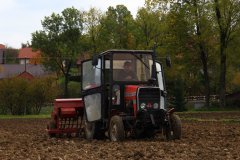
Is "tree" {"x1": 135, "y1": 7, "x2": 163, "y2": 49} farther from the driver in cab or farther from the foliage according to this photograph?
the driver in cab

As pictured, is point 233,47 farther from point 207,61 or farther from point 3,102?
point 3,102

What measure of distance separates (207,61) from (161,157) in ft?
136

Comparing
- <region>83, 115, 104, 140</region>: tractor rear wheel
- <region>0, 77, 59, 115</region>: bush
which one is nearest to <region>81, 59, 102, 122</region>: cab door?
<region>83, 115, 104, 140</region>: tractor rear wheel

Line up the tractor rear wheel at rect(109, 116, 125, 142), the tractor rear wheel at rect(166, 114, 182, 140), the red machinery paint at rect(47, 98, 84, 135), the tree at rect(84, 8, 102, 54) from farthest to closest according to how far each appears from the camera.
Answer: the tree at rect(84, 8, 102, 54) < the red machinery paint at rect(47, 98, 84, 135) < the tractor rear wheel at rect(166, 114, 182, 140) < the tractor rear wheel at rect(109, 116, 125, 142)

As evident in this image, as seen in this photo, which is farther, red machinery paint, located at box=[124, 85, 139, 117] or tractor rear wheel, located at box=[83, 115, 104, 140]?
tractor rear wheel, located at box=[83, 115, 104, 140]

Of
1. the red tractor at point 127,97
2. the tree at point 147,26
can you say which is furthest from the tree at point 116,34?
the red tractor at point 127,97

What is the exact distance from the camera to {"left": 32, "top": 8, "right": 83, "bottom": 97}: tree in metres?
72.4

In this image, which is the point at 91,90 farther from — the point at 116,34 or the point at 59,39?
the point at 59,39

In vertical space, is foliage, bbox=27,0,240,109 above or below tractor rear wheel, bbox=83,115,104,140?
above

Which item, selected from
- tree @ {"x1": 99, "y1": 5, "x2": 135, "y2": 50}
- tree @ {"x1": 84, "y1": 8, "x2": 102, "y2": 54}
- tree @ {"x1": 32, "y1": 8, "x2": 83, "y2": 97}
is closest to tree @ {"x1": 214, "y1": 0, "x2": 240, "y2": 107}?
tree @ {"x1": 99, "y1": 5, "x2": 135, "y2": 50}

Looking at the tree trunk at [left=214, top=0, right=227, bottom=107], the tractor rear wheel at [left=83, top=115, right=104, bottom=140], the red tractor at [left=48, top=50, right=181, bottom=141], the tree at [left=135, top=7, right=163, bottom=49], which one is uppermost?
the tree at [left=135, top=7, right=163, bottom=49]

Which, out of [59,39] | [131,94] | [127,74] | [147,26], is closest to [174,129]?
[131,94]

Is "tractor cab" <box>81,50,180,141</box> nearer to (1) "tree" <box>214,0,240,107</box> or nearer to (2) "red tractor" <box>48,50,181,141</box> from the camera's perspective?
(2) "red tractor" <box>48,50,181,141</box>

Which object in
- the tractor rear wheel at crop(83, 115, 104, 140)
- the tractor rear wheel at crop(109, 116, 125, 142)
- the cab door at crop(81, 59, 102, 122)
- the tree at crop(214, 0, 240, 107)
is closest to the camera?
the tractor rear wheel at crop(109, 116, 125, 142)
